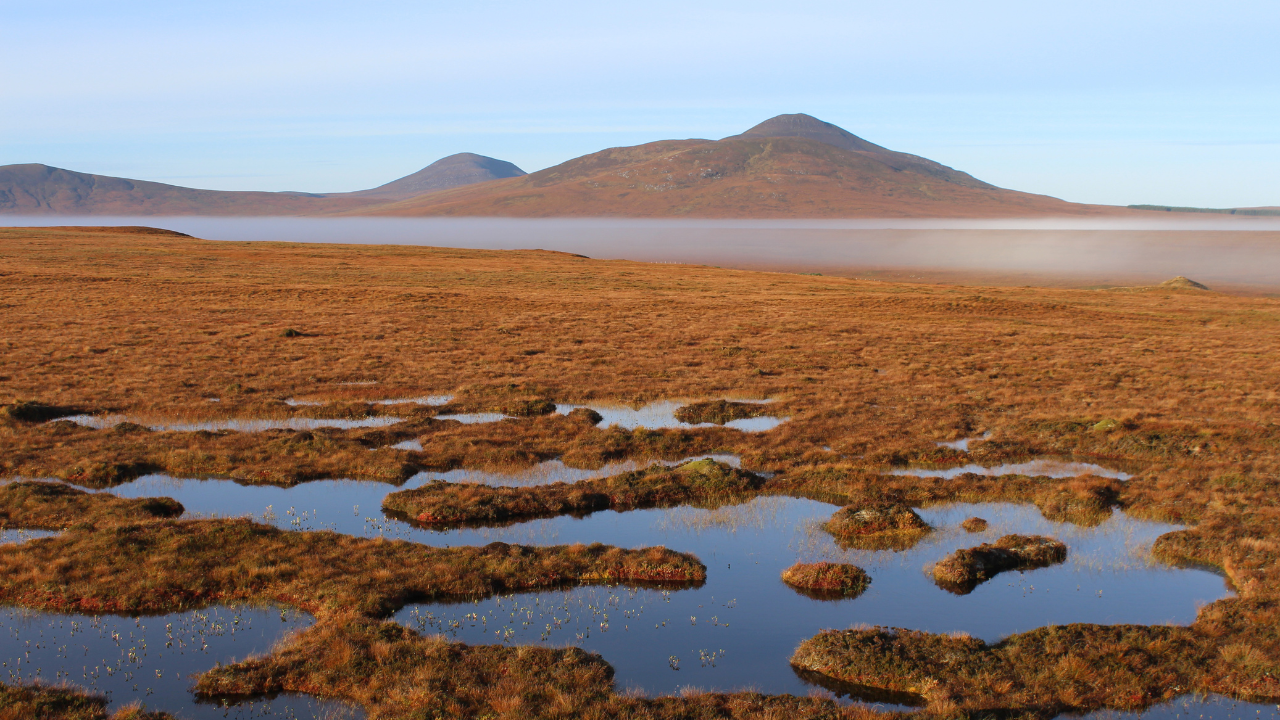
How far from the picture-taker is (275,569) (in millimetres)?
15633

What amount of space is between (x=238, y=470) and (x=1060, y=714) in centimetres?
1953

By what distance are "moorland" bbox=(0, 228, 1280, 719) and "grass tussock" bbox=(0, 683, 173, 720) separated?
6 cm

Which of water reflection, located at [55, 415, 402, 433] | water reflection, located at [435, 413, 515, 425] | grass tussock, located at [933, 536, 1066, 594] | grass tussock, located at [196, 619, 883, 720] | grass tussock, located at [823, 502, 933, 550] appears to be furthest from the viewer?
water reflection, located at [435, 413, 515, 425]

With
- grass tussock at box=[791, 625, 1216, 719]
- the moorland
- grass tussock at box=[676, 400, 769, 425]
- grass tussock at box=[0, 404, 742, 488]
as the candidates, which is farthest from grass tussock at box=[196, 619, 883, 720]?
grass tussock at box=[676, 400, 769, 425]

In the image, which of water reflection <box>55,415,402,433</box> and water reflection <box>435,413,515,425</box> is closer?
water reflection <box>55,415,402,433</box>

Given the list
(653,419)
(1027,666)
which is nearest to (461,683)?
(1027,666)

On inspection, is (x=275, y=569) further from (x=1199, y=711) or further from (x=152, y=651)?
(x=1199, y=711)

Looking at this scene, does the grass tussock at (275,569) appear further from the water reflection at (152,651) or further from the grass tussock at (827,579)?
the grass tussock at (827,579)

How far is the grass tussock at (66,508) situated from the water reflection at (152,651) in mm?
4177

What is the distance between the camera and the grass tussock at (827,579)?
15906 millimetres

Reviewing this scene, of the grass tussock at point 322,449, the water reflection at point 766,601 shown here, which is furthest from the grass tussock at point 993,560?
the grass tussock at point 322,449

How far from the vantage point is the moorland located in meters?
12.6

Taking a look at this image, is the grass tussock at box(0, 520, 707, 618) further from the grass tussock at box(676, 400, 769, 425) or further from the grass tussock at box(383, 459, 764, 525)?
the grass tussock at box(676, 400, 769, 425)

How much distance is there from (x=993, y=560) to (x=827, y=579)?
3.63 metres
